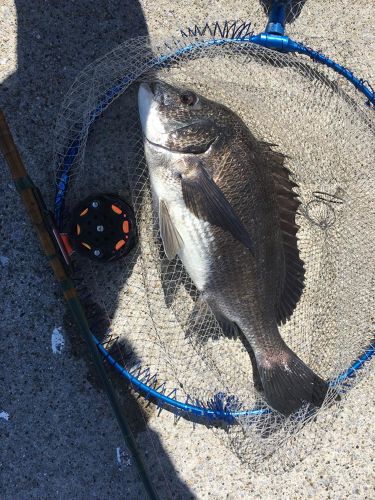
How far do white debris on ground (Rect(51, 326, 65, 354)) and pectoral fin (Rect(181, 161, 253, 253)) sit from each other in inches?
30.7

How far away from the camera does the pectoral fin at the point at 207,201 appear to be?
1.69 m

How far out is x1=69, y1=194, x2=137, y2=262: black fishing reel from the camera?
179 centimetres

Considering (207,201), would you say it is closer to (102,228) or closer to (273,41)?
(102,228)

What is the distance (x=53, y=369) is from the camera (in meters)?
1.96

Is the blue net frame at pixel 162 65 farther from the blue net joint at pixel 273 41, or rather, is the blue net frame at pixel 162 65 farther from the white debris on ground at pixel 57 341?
the white debris on ground at pixel 57 341

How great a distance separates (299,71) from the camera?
6.68 ft

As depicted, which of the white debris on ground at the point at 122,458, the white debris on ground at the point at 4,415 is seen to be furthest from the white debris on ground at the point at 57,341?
the white debris on ground at the point at 122,458

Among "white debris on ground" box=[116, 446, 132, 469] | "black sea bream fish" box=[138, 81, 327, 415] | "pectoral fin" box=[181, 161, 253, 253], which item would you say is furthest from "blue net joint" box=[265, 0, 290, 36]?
"white debris on ground" box=[116, 446, 132, 469]

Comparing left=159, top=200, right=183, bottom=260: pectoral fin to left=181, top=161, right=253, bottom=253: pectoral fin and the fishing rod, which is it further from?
the fishing rod

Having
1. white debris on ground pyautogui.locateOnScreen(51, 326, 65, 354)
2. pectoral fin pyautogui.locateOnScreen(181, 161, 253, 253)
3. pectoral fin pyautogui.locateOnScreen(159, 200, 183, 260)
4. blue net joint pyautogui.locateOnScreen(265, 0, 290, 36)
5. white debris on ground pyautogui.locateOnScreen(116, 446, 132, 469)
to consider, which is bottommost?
white debris on ground pyautogui.locateOnScreen(116, 446, 132, 469)

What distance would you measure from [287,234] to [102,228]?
28.6 inches

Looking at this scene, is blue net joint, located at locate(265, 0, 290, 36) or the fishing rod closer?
the fishing rod

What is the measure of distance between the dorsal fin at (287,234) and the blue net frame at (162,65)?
0.36 m

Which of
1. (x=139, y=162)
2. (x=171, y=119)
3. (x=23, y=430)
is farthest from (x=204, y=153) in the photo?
(x=23, y=430)
